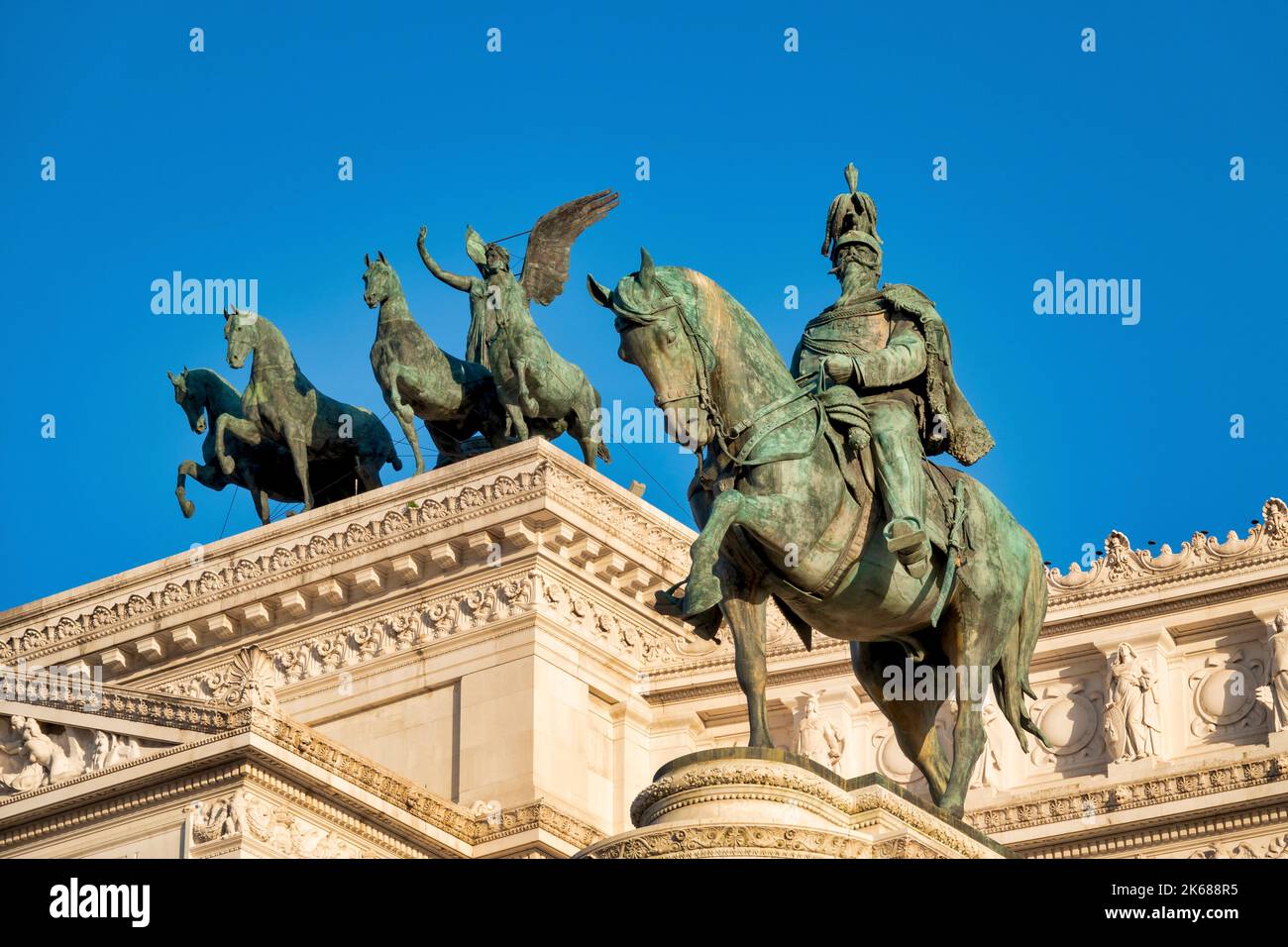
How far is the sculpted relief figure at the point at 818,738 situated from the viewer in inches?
1475

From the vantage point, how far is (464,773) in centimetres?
3759

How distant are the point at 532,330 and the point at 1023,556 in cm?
1931

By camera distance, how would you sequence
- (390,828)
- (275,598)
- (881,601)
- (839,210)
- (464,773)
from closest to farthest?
(881,601) → (839,210) → (390,828) → (464,773) → (275,598)

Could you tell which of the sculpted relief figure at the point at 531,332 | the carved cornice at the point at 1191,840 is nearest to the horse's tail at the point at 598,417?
the sculpted relief figure at the point at 531,332

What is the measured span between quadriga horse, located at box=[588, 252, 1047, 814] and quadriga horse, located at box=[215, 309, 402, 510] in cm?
2119

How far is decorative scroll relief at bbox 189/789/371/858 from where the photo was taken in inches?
1326

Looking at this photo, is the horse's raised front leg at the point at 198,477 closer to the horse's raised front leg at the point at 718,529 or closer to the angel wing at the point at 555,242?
the angel wing at the point at 555,242

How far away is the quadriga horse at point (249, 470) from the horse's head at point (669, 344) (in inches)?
868

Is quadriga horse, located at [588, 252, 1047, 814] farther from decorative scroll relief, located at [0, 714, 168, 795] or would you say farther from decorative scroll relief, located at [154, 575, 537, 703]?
decorative scroll relief, located at [154, 575, 537, 703]

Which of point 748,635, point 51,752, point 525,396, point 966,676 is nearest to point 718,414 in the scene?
point 748,635

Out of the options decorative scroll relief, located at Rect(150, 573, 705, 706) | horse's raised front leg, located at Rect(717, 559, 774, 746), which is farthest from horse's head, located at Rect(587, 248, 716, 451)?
decorative scroll relief, located at Rect(150, 573, 705, 706)
